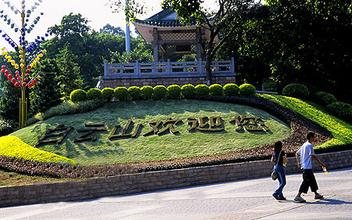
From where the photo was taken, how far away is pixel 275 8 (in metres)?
30.5

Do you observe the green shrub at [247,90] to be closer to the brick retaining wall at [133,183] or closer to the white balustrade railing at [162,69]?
the white balustrade railing at [162,69]

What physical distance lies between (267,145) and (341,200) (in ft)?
25.9

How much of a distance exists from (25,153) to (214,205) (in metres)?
9.93

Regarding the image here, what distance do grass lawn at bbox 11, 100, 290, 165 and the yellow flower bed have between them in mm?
426

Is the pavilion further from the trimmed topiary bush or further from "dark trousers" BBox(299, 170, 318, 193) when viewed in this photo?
"dark trousers" BBox(299, 170, 318, 193)

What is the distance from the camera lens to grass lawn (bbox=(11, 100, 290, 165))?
18783 mm

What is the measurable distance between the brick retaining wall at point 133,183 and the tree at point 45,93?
41.4 ft

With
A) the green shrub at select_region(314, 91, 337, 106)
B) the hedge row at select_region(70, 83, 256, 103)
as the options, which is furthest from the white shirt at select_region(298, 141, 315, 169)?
the green shrub at select_region(314, 91, 337, 106)

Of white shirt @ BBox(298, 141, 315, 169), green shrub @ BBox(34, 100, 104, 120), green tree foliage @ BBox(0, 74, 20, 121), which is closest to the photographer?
white shirt @ BBox(298, 141, 315, 169)

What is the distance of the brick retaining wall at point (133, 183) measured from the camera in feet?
45.5

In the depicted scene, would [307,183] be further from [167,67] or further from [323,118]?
[167,67]

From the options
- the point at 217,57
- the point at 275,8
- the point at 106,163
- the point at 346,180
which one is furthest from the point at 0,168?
the point at 217,57

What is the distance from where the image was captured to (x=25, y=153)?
19234 mm

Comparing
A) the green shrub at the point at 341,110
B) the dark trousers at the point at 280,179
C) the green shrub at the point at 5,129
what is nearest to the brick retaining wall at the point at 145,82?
the green shrub at the point at 5,129
